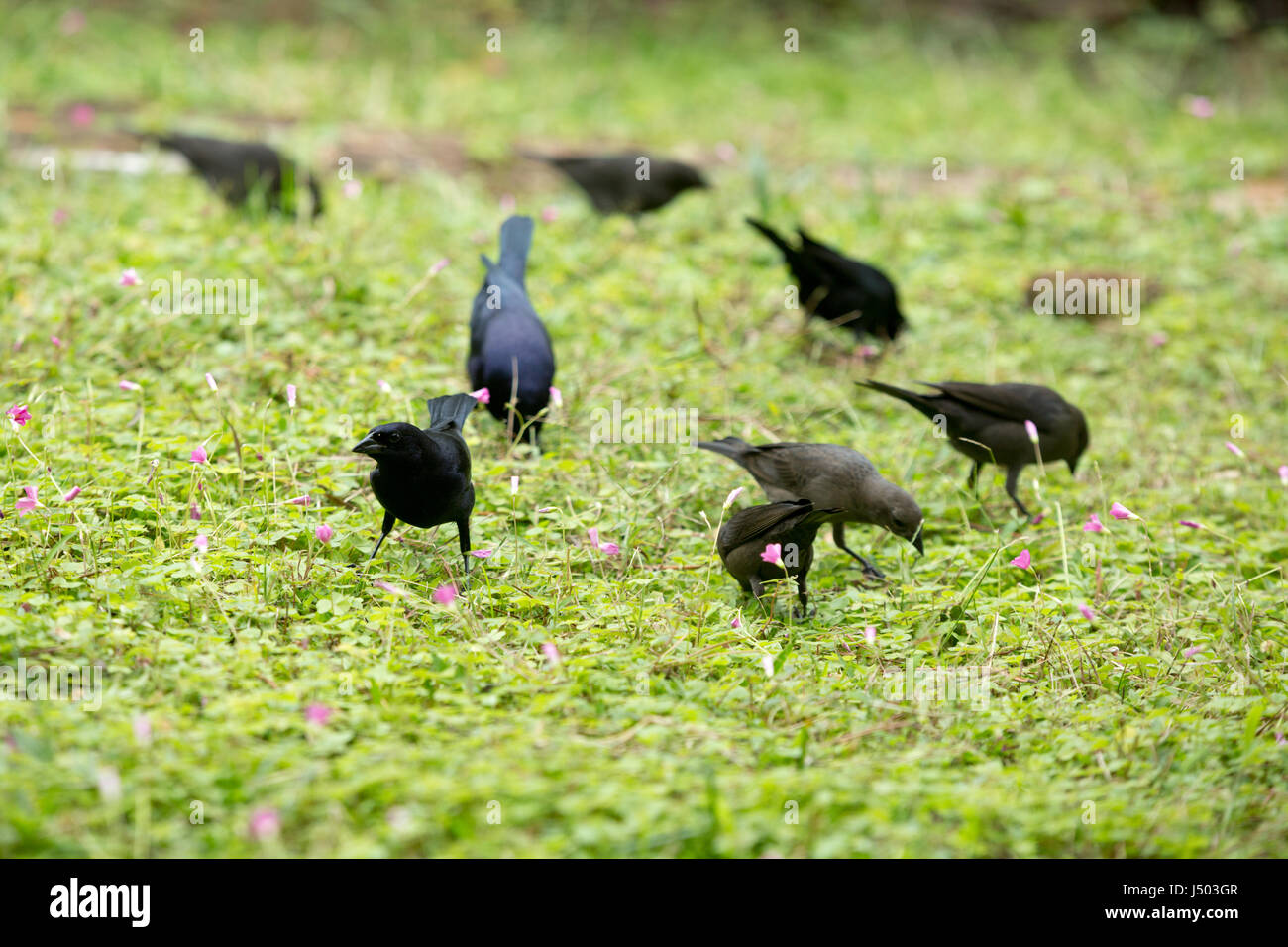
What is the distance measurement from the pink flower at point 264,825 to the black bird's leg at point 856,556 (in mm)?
2708

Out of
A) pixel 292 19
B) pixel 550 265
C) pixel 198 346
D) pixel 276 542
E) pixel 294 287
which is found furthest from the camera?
pixel 292 19

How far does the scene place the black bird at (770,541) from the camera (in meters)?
4.39

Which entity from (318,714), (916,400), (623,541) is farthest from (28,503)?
(916,400)

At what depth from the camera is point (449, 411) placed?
475 centimetres

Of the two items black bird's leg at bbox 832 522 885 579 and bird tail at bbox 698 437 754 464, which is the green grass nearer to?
black bird's leg at bbox 832 522 885 579

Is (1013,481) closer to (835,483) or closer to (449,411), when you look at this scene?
(835,483)

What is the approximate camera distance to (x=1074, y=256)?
29.1ft

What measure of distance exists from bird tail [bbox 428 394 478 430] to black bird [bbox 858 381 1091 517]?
6.01 ft

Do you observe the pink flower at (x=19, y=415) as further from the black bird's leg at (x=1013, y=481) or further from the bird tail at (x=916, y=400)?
the black bird's leg at (x=1013, y=481)

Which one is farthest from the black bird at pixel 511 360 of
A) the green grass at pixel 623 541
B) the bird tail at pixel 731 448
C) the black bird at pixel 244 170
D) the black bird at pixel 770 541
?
the black bird at pixel 244 170

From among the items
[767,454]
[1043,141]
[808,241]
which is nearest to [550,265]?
[808,241]

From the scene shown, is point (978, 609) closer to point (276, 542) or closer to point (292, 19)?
point (276, 542)

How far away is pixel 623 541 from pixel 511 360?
109cm

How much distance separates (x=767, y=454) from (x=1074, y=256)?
15.7ft
